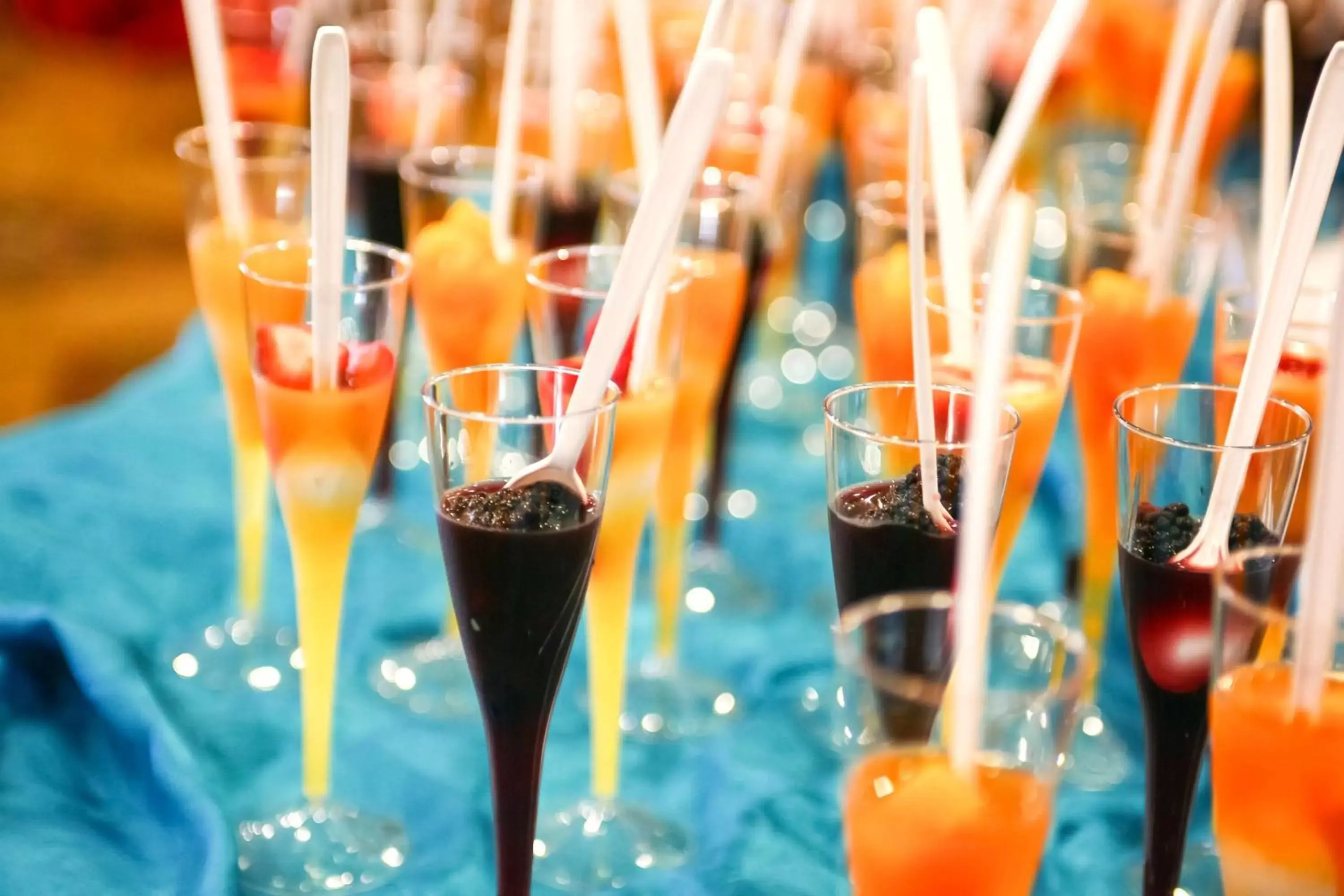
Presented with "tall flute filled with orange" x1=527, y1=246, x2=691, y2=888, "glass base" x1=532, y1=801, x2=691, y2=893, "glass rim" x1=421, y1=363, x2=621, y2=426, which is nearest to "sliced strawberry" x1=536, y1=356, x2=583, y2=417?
"glass rim" x1=421, y1=363, x2=621, y2=426

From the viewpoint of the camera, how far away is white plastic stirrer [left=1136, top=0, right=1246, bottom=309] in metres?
1.10

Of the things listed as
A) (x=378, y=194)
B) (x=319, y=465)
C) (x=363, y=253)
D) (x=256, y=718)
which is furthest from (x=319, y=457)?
(x=378, y=194)

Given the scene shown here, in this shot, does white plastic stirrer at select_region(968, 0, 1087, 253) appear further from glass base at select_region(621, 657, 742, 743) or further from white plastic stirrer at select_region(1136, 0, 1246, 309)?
glass base at select_region(621, 657, 742, 743)

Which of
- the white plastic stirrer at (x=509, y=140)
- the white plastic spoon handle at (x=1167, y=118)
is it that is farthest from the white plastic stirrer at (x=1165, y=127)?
the white plastic stirrer at (x=509, y=140)

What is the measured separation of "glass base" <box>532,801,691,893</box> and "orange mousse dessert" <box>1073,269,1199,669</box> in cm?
42

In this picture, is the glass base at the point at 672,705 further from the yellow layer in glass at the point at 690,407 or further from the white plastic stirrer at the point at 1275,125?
the white plastic stirrer at the point at 1275,125

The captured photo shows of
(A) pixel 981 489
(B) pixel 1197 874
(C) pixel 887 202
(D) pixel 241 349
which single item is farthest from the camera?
(C) pixel 887 202

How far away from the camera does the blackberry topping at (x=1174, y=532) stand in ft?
2.93

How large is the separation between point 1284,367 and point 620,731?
55 cm

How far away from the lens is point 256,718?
3.97 ft

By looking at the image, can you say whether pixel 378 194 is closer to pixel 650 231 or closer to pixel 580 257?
pixel 580 257

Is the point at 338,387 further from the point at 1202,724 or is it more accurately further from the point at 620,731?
the point at 1202,724

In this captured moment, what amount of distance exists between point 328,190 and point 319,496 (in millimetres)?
224

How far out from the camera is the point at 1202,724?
930mm
